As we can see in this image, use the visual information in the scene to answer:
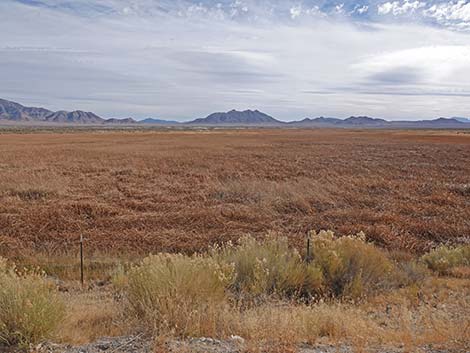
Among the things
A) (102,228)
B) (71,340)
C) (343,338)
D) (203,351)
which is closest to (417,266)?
(343,338)

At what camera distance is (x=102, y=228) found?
15.2 m

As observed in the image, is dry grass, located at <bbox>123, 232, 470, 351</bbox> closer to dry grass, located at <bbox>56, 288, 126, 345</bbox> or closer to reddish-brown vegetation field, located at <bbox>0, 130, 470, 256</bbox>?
dry grass, located at <bbox>56, 288, 126, 345</bbox>

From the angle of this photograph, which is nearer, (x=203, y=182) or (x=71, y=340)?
(x=71, y=340)

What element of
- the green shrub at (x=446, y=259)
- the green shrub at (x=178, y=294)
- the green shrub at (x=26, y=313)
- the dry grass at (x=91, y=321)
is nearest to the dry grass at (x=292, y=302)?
the green shrub at (x=178, y=294)

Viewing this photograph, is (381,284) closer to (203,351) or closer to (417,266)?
(417,266)

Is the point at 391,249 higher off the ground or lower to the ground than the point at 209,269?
lower

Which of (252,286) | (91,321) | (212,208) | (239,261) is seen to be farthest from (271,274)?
(212,208)

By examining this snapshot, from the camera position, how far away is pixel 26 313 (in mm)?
5215

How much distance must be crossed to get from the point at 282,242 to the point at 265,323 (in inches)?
181

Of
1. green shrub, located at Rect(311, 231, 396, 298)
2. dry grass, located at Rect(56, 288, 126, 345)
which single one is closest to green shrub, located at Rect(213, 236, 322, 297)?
green shrub, located at Rect(311, 231, 396, 298)

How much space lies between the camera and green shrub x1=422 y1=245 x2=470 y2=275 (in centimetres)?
1080

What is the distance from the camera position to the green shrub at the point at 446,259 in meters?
10.8

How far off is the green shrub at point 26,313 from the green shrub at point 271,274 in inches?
134

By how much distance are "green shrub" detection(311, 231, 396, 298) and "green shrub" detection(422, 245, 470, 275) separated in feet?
5.73
